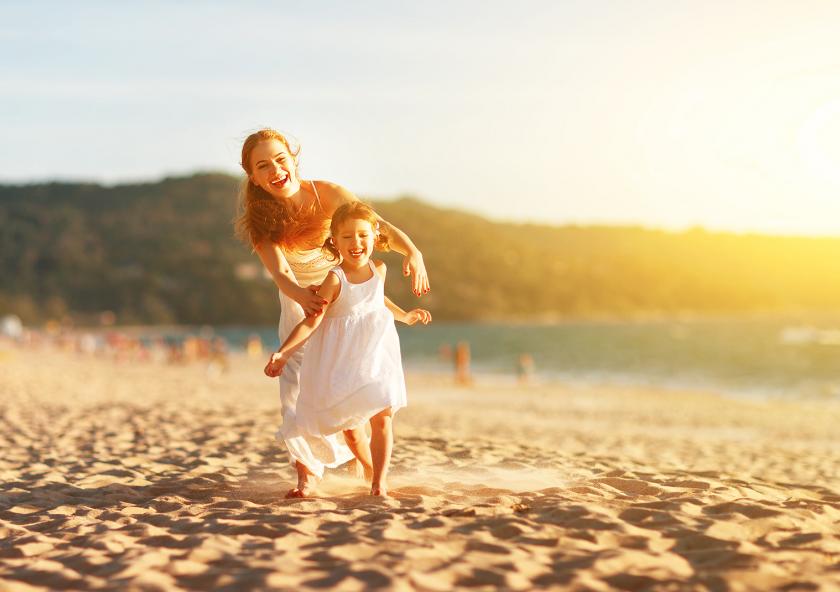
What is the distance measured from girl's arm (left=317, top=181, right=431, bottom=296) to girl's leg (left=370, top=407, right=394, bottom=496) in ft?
2.48

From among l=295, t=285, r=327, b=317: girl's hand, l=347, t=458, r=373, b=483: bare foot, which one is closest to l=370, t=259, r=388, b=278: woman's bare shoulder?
l=295, t=285, r=327, b=317: girl's hand

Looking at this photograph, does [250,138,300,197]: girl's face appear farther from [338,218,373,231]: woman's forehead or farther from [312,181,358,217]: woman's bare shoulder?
Answer: [338,218,373,231]: woman's forehead

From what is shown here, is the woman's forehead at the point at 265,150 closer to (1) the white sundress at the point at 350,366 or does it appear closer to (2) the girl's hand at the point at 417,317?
(1) the white sundress at the point at 350,366

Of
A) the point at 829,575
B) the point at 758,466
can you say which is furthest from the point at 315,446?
→ the point at 758,466

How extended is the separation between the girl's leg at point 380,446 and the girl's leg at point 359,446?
228 mm

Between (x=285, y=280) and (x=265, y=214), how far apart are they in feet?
1.40

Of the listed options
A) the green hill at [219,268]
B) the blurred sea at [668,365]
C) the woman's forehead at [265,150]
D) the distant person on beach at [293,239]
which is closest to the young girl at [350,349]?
the distant person on beach at [293,239]

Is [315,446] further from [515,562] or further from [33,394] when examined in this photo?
[33,394]

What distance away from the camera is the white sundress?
4.67 metres

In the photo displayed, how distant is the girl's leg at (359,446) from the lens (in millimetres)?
5133

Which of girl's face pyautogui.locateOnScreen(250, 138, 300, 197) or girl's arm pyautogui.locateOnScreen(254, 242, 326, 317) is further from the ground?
girl's face pyautogui.locateOnScreen(250, 138, 300, 197)

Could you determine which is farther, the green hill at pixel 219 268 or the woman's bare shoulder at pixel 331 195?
the green hill at pixel 219 268

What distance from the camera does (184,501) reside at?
523 centimetres

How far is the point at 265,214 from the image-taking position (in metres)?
4.93
